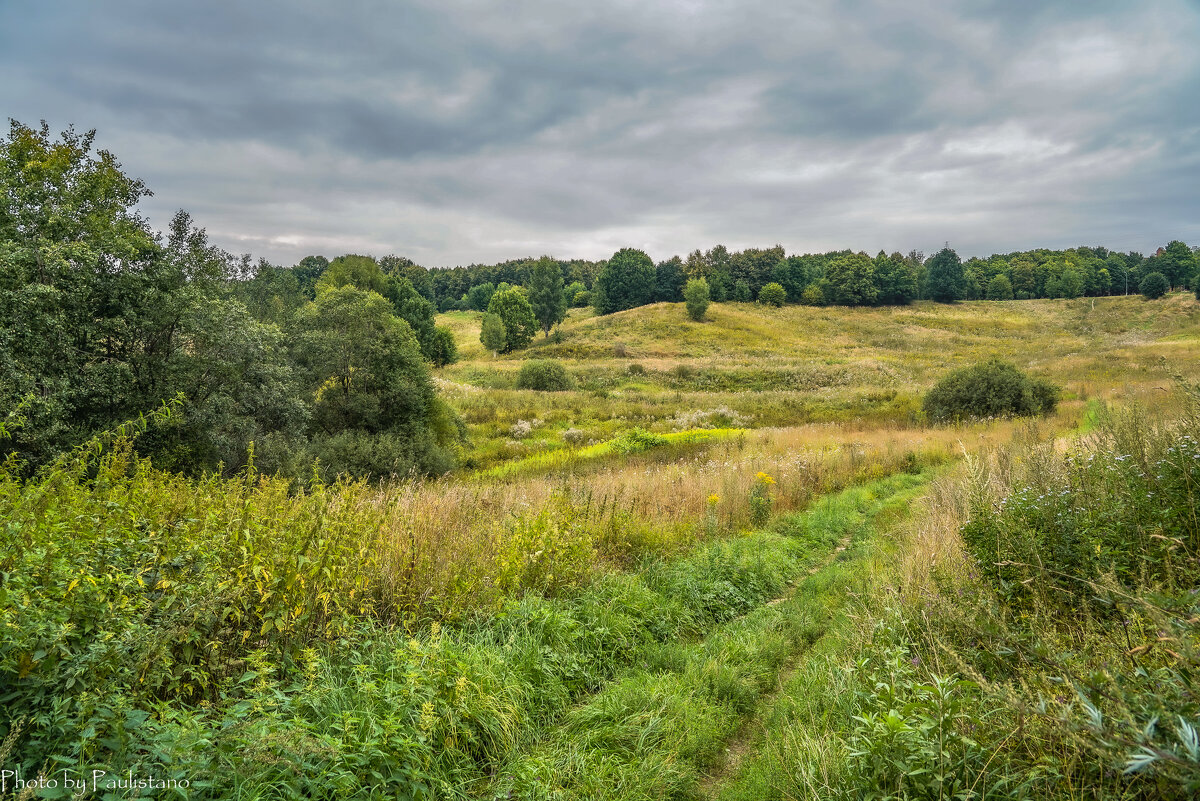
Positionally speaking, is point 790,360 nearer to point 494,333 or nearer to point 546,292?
point 494,333

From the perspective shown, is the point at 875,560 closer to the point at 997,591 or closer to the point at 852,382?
the point at 997,591

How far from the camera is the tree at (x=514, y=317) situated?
7850 cm

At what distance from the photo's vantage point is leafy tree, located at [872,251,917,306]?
103m

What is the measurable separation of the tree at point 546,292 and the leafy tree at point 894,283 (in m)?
62.8

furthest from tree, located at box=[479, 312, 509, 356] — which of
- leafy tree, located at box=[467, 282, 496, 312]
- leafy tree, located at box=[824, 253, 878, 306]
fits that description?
leafy tree, located at box=[824, 253, 878, 306]

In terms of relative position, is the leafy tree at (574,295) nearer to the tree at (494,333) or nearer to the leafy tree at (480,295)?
the leafy tree at (480,295)

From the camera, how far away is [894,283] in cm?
10331

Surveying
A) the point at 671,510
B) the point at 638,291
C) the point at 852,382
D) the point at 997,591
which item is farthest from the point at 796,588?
the point at 638,291

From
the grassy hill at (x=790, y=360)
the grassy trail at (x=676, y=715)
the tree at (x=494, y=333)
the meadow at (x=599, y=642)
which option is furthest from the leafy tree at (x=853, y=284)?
the grassy trail at (x=676, y=715)

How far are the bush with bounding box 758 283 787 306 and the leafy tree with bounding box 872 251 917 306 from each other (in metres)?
18.5

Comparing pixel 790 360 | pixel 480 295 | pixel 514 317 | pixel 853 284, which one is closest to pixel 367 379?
pixel 790 360

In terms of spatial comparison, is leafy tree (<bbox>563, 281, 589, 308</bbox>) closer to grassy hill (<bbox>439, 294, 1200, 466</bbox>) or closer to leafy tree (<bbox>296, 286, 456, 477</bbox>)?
grassy hill (<bbox>439, 294, 1200, 466</bbox>)

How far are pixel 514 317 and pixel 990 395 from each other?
63701 millimetres

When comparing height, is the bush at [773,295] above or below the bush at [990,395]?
above
